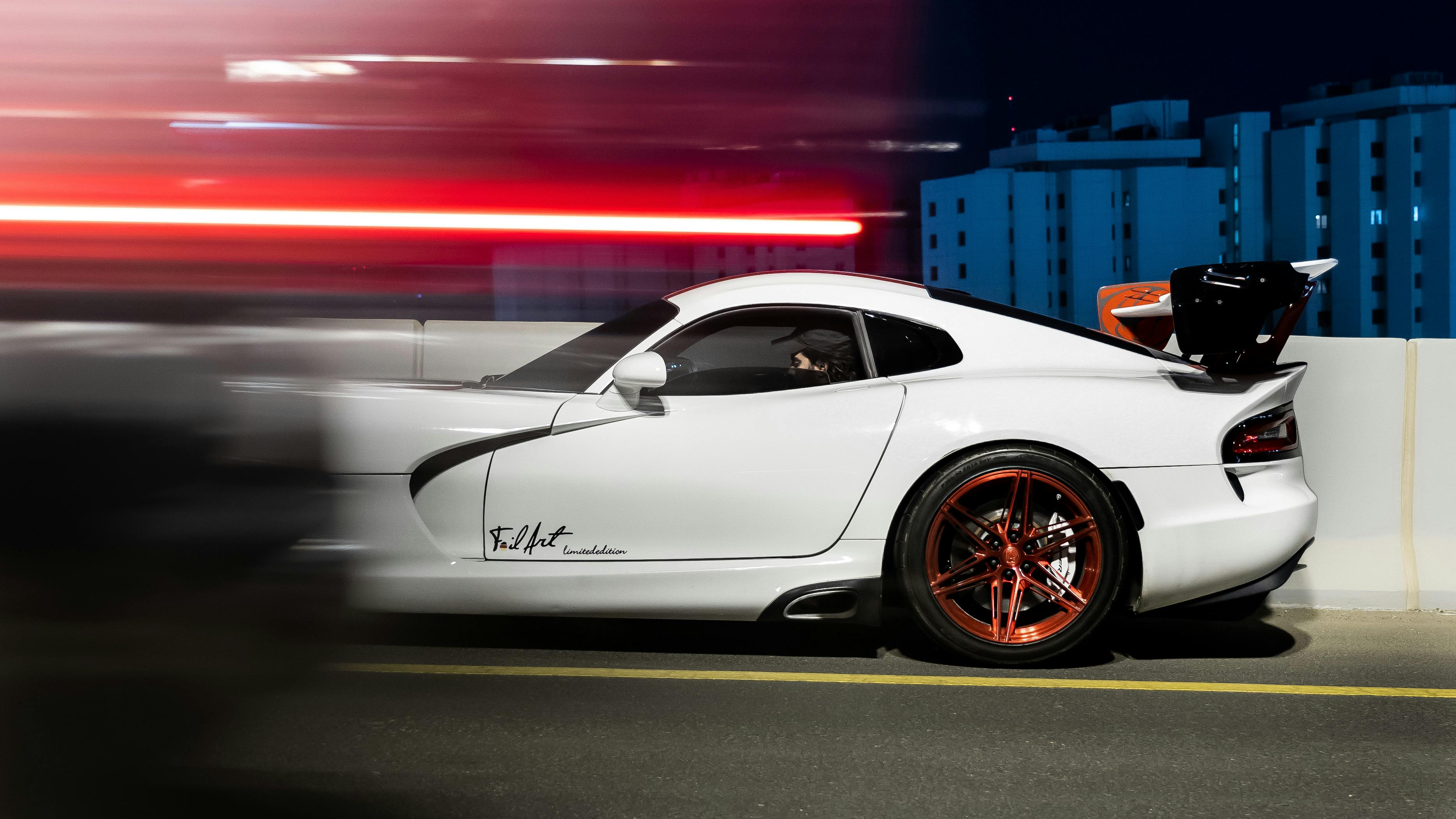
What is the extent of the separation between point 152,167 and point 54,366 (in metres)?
0.51

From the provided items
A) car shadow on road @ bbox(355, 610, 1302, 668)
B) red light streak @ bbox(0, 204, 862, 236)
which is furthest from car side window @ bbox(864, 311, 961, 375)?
red light streak @ bbox(0, 204, 862, 236)

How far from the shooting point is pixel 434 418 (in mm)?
4430

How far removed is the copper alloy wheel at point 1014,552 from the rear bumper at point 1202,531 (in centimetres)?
19

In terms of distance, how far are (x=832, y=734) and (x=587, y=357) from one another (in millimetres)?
1611

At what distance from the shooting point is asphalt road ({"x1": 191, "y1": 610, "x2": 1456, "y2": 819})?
322 cm

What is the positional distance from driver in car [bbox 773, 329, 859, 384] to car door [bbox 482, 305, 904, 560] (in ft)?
0.81

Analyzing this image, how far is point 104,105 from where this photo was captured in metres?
2.35

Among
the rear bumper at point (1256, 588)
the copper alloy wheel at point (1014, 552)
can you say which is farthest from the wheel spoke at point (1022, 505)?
the rear bumper at point (1256, 588)

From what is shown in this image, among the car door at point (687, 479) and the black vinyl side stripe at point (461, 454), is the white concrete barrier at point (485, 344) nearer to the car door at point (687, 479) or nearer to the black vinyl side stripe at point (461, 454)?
the black vinyl side stripe at point (461, 454)

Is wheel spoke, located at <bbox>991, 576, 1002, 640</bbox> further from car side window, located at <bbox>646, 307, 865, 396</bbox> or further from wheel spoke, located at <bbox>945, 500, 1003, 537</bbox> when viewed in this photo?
car side window, located at <bbox>646, 307, 865, 396</bbox>

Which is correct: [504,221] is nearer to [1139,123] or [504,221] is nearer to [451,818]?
[451,818]

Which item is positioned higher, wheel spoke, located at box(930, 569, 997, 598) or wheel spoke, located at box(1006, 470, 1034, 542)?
wheel spoke, located at box(1006, 470, 1034, 542)

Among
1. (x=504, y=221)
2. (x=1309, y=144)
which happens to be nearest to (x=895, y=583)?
(x=504, y=221)

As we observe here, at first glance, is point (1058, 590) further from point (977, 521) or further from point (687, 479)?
point (687, 479)
